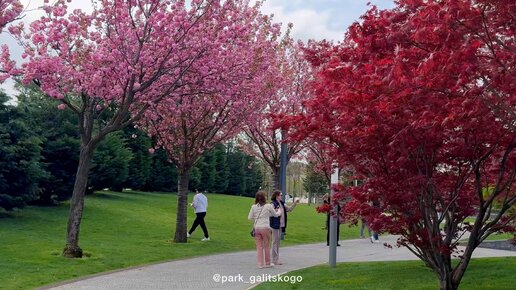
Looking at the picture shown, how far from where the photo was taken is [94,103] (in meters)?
14.0

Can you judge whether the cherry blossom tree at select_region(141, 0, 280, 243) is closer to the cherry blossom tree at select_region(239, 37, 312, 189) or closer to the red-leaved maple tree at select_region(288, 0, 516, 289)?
the cherry blossom tree at select_region(239, 37, 312, 189)

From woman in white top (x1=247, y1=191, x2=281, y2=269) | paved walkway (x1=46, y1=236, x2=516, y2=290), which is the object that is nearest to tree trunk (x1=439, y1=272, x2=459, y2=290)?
paved walkway (x1=46, y1=236, x2=516, y2=290)

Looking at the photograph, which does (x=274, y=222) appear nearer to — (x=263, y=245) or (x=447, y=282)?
(x=263, y=245)

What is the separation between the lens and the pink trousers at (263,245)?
1274cm

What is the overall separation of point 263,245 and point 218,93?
4.47 m

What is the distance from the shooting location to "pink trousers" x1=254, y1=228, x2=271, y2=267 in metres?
12.7

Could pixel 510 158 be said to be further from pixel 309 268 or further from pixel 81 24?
pixel 81 24

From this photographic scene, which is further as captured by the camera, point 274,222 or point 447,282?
point 274,222

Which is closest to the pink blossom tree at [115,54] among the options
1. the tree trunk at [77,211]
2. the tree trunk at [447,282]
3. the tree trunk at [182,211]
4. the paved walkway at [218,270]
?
the tree trunk at [77,211]

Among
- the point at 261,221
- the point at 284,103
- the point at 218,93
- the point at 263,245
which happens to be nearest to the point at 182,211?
the point at 218,93

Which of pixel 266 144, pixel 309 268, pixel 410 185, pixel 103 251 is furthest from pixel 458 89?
pixel 266 144

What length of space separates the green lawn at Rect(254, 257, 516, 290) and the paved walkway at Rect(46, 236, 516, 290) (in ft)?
2.76

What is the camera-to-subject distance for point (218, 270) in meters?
12.4

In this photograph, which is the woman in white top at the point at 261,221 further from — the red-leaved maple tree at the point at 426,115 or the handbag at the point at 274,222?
the red-leaved maple tree at the point at 426,115
